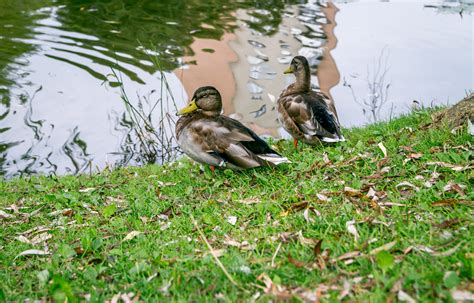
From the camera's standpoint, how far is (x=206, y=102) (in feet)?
22.0

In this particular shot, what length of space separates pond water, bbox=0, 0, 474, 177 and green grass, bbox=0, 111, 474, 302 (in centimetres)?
298

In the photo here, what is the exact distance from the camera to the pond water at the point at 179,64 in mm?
10914

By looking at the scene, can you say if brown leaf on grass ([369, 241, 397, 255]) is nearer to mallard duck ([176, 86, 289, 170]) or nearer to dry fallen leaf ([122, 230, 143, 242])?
dry fallen leaf ([122, 230, 143, 242])

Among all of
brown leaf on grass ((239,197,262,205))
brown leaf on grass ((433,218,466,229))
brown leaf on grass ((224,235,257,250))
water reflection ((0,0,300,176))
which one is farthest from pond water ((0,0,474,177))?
brown leaf on grass ((433,218,466,229))

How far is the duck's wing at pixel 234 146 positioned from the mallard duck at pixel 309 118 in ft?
3.13

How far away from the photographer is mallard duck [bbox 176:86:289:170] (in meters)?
5.94

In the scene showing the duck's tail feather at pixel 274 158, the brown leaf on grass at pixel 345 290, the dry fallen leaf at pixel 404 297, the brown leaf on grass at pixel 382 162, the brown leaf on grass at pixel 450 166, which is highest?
the dry fallen leaf at pixel 404 297

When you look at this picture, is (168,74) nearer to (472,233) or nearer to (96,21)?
(96,21)

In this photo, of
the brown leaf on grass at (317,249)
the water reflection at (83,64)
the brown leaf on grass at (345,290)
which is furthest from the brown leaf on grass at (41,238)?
Answer: the water reflection at (83,64)

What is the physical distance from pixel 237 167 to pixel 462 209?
2.49 meters

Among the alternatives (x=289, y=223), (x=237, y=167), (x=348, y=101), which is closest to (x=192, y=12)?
(x=348, y=101)

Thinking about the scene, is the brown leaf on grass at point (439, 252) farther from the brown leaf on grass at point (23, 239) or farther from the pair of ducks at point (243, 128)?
the brown leaf on grass at point (23, 239)

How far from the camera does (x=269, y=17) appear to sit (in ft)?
62.2

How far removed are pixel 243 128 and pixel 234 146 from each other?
31 cm
